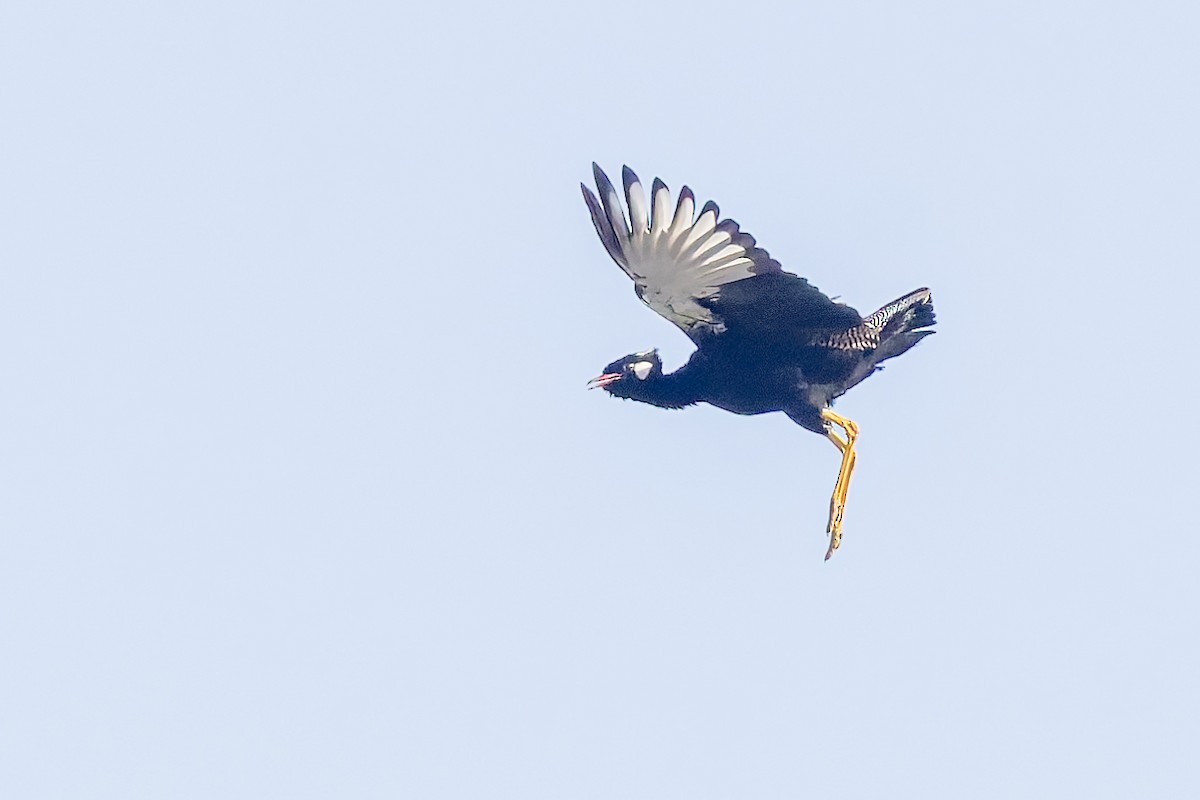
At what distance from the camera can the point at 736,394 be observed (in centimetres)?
2034

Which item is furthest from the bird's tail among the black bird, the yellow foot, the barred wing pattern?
the barred wing pattern

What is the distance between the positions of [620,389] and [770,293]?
8.12 ft

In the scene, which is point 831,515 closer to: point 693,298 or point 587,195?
point 693,298

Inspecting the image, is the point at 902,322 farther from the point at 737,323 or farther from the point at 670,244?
the point at 670,244

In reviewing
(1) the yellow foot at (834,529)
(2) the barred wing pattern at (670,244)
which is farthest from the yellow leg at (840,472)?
(2) the barred wing pattern at (670,244)

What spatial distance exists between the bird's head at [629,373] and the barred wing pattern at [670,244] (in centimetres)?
168

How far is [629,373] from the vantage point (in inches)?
828

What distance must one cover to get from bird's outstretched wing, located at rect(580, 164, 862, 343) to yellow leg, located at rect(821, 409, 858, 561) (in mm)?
1324

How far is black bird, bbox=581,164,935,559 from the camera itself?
59.5 ft

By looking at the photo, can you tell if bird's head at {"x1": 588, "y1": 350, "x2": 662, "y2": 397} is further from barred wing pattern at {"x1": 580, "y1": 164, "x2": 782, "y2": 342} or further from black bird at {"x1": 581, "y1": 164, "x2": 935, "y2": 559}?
barred wing pattern at {"x1": 580, "y1": 164, "x2": 782, "y2": 342}

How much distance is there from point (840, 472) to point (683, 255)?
3375 millimetres

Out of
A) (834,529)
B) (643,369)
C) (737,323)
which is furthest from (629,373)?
(834,529)

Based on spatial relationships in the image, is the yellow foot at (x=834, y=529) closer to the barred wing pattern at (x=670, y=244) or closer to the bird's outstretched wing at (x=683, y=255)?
the bird's outstretched wing at (x=683, y=255)

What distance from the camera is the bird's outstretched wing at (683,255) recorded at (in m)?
18.0
